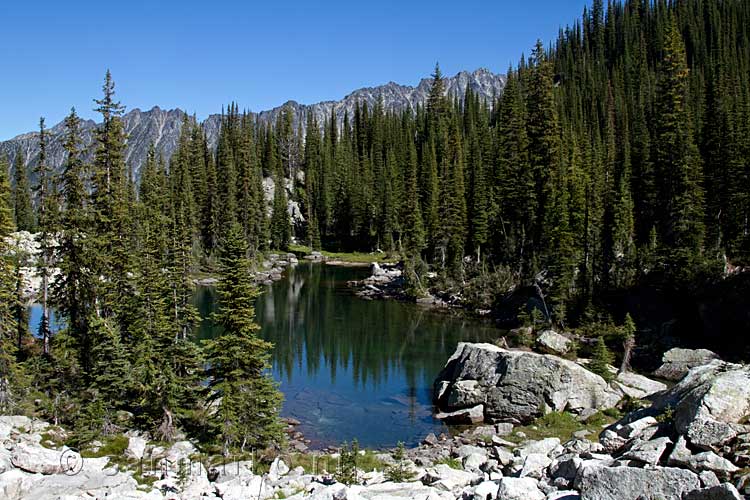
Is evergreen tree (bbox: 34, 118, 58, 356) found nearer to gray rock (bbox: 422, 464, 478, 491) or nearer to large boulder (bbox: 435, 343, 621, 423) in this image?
large boulder (bbox: 435, 343, 621, 423)

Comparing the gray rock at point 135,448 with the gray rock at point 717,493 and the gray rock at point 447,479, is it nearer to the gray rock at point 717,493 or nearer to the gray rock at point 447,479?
the gray rock at point 447,479

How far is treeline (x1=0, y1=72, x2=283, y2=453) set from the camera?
22.7 metres

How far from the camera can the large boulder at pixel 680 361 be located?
112ft

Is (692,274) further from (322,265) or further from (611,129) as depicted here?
(322,265)

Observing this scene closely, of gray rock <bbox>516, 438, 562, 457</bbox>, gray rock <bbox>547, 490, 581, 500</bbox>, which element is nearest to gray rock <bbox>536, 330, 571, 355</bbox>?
gray rock <bbox>516, 438, 562, 457</bbox>

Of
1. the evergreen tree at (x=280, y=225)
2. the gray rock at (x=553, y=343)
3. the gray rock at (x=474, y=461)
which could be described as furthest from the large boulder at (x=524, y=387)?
the evergreen tree at (x=280, y=225)

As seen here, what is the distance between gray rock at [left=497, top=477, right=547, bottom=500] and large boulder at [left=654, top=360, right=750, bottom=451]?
3.31 metres

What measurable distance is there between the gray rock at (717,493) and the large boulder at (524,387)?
18281mm

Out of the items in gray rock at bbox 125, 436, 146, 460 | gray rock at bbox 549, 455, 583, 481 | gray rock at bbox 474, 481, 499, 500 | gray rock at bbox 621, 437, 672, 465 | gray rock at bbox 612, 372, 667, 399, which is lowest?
gray rock at bbox 125, 436, 146, 460

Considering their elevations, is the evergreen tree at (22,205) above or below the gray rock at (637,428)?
above

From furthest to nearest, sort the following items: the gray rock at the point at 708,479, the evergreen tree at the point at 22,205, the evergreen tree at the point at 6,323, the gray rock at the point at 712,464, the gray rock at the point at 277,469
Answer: the evergreen tree at the point at 22,205 < the evergreen tree at the point at 6,323 < the gray rock at the point at 277,469 < the gray rock at the point at 712,464 < the gray rock at the point at 708,479

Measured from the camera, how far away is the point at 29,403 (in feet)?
81.9

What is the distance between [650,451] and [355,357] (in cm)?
3187

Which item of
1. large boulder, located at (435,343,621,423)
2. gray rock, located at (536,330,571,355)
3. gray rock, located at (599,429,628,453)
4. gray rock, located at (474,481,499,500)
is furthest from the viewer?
gray rock, located at (536,330,571,355)
